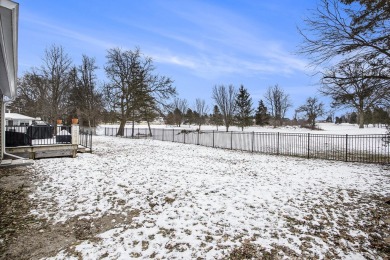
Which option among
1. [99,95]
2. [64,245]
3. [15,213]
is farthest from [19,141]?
[99,95]

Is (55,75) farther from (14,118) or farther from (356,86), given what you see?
(356,86)

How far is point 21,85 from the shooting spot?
33.6m

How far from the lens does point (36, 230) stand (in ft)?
13.4

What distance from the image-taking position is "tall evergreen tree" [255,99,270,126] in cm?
5572

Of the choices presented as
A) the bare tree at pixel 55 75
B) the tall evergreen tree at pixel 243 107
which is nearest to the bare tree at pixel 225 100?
the tall evergreen tree at pixel 243 107

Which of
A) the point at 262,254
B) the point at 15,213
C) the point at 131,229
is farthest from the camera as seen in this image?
the point at 15,213

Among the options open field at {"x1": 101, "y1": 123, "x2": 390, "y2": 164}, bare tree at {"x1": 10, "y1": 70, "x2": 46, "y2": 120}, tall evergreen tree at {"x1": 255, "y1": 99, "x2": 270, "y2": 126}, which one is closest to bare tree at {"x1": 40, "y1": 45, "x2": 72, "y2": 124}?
bare tree at {"x1": 10, "y1": 70, "x2": 46, "y2": 120}

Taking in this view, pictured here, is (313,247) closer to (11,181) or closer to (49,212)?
(49,212)

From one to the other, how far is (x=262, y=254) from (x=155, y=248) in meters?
1.65

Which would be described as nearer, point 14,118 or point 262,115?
point 14,118

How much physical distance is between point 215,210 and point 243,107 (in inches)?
1690

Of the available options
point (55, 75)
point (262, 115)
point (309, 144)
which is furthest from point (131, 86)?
point (262, 115)

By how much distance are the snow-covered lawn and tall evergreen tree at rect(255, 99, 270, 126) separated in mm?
49075

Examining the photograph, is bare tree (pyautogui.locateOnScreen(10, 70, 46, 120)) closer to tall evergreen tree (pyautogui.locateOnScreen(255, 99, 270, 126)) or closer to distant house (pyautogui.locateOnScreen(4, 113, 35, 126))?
Answer: distant house (pyautogui.locateOnScreen(4, 113, 35, 126))
